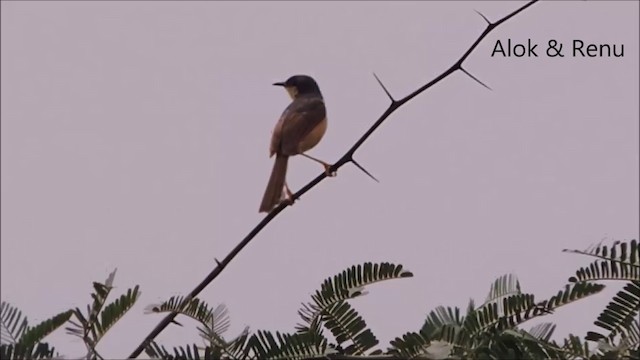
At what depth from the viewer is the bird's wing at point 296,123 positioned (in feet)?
15.3

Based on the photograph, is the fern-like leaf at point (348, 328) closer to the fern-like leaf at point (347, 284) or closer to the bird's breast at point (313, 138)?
the fern-like leaf at point (347, 284)

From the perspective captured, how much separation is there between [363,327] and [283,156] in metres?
2.06

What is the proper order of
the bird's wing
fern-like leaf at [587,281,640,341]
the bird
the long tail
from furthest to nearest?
the bird's wing, the bird, the long tail, fern-like leaf at [587,281,640,341]

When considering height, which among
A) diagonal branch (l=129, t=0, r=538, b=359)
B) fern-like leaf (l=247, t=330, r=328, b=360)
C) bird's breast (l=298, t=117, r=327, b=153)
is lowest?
fern-like leaf (l=247, t=330, r=328, b=360)

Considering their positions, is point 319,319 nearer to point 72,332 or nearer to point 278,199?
point 72,332

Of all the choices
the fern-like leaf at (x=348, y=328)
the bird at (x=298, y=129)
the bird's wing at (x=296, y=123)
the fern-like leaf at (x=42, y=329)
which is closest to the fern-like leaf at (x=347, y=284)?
the fern-like leaf at (x=348, y=328)

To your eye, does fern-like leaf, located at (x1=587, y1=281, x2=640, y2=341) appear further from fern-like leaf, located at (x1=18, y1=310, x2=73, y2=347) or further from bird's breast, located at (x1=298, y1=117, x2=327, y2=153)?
bird's breast, located at (x1=298, y1=117, x2=327, y2=153)

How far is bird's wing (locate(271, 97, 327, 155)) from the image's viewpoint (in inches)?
183

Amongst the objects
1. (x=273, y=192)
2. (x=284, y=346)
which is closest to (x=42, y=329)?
(x=284, y=346)

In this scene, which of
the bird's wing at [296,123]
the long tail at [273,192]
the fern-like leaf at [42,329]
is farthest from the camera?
the bird's wing at [296,123]

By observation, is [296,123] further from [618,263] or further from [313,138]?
[618,263]

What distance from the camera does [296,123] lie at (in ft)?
16.0

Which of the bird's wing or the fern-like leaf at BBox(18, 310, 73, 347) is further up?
the bird's wing

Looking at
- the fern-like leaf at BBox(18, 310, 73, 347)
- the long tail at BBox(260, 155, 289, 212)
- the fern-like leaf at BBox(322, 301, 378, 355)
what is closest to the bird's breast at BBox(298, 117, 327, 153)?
the long tail at BBox(260, 155, 289, 212)
